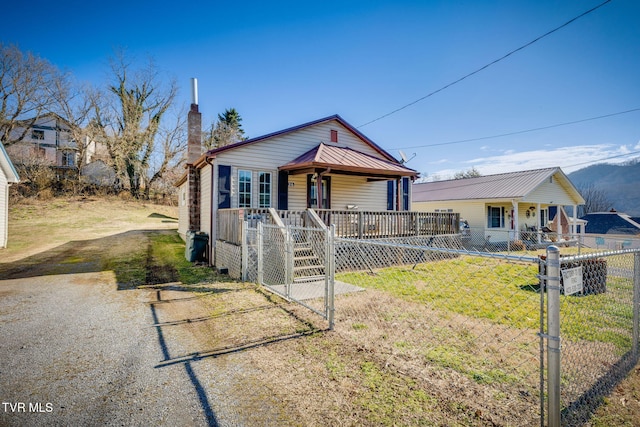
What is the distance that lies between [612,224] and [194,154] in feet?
119

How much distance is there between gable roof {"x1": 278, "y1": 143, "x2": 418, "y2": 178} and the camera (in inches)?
412

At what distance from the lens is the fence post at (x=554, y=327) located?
81.3 inches

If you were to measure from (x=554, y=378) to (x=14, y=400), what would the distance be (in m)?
4.69

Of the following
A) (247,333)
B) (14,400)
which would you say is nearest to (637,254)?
(247,333)

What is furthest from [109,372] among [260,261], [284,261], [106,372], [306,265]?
[306,265]

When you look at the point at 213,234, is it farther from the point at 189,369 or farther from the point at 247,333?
the point at 189,369

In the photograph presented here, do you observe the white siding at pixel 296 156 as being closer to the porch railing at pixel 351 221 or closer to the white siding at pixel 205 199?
the white siding at pixel 205 199

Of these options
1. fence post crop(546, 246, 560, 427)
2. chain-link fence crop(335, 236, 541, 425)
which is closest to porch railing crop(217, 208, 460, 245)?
chain-link fence crop(335, 236, 541, 425)

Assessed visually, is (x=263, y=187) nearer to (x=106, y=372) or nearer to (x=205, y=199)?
(x=205, y=199)

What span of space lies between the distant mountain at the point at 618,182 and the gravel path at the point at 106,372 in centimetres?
8431

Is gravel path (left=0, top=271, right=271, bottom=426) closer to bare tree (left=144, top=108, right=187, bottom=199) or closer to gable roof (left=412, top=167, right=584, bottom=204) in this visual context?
gable roof (left=412, top=167, right=584, bottom=204)

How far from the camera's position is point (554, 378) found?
2.09m

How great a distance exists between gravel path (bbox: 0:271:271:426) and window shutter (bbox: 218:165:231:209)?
4951 mm

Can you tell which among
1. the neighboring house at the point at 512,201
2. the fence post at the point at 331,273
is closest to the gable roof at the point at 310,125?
the fence post at the point at 331,273
